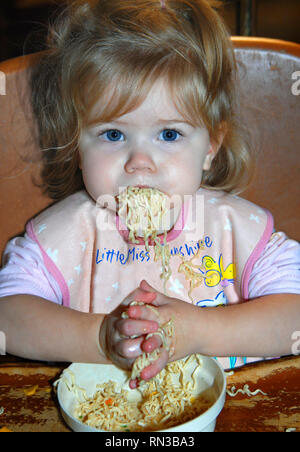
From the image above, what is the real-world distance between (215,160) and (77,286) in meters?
0.55

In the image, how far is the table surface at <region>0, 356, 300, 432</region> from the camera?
90 cm

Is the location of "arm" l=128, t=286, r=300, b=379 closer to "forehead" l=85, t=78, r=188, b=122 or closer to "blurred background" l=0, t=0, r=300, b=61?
"forehead" l=85, t=78, r=188, b=122

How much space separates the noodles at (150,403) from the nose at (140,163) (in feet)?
1.43

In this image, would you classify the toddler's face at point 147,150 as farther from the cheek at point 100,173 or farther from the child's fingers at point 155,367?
the child's fingers at point 155,367

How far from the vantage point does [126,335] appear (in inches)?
37.9

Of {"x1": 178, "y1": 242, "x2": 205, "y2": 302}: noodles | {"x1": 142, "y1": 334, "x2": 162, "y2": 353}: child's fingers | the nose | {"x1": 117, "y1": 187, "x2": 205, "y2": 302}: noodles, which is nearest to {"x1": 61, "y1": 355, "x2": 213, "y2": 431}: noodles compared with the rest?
{"x1": 142, "y1": 334, "x2": 162, "y2": 353}: child's fingers

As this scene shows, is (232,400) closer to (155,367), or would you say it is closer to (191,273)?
(155,367)

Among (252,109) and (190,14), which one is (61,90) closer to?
(190,14)

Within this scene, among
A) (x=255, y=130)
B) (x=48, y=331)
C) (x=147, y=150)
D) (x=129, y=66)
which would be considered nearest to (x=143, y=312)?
(x=48, y=331)

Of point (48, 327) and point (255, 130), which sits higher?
point (255, 130)

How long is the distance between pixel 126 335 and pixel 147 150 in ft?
1.48

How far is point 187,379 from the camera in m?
1.02
